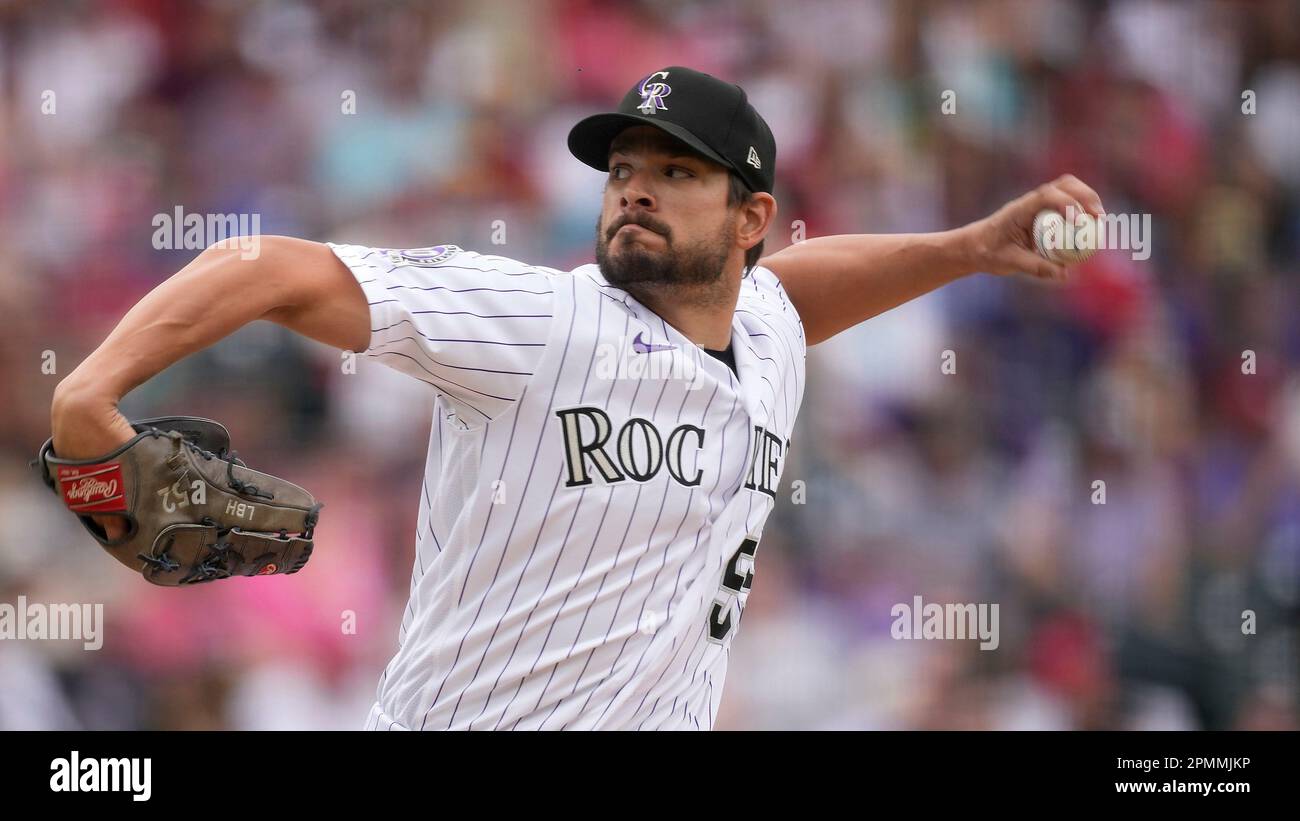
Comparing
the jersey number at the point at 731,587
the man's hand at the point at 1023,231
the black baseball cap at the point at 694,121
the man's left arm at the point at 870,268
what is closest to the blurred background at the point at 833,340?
the man's left arm at the point at 870,268

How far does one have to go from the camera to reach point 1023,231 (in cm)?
291

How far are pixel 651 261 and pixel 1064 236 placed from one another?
2.68 ft

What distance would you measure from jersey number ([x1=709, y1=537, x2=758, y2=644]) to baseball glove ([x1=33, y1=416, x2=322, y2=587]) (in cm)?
82

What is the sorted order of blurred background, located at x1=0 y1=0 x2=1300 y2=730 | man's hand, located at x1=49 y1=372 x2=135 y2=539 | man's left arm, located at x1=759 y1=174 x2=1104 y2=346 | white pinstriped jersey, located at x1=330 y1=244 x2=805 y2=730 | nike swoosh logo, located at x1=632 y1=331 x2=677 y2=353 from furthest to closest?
blurred background, located at x1=0 y1=0 x2=1300 y2=730 < man's left arm, located at x1=759 y1=174 x2=1104 y2=346 < nike swoosh logo, located at x1=632 y1=331 x2=677 y2=353 < white pinstriped jersey, located at x1=330 y1=244 x2=805 y2=730 < man's hand, located at x1=49 y1=372 x2=135 y2=539

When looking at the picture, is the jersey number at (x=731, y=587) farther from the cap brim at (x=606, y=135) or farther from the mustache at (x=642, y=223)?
the cap brim at (x=606, y=135)

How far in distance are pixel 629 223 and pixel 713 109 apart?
281mm

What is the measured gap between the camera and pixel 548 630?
262 centimetres

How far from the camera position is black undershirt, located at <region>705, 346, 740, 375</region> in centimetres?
286

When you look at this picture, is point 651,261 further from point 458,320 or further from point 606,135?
point 458,320

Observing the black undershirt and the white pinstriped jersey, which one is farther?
the black undershirt

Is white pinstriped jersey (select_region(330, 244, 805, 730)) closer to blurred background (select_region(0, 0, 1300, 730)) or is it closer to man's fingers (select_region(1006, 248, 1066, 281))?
man's fingers (select_region(1006, 248, 1066, 281))

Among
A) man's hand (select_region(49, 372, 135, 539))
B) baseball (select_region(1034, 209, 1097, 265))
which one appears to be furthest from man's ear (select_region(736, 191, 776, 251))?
man's hand (select_region(49, 372, 135, 539))

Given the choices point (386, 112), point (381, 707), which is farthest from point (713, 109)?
point (386, 112)

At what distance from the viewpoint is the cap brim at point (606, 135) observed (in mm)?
2717
